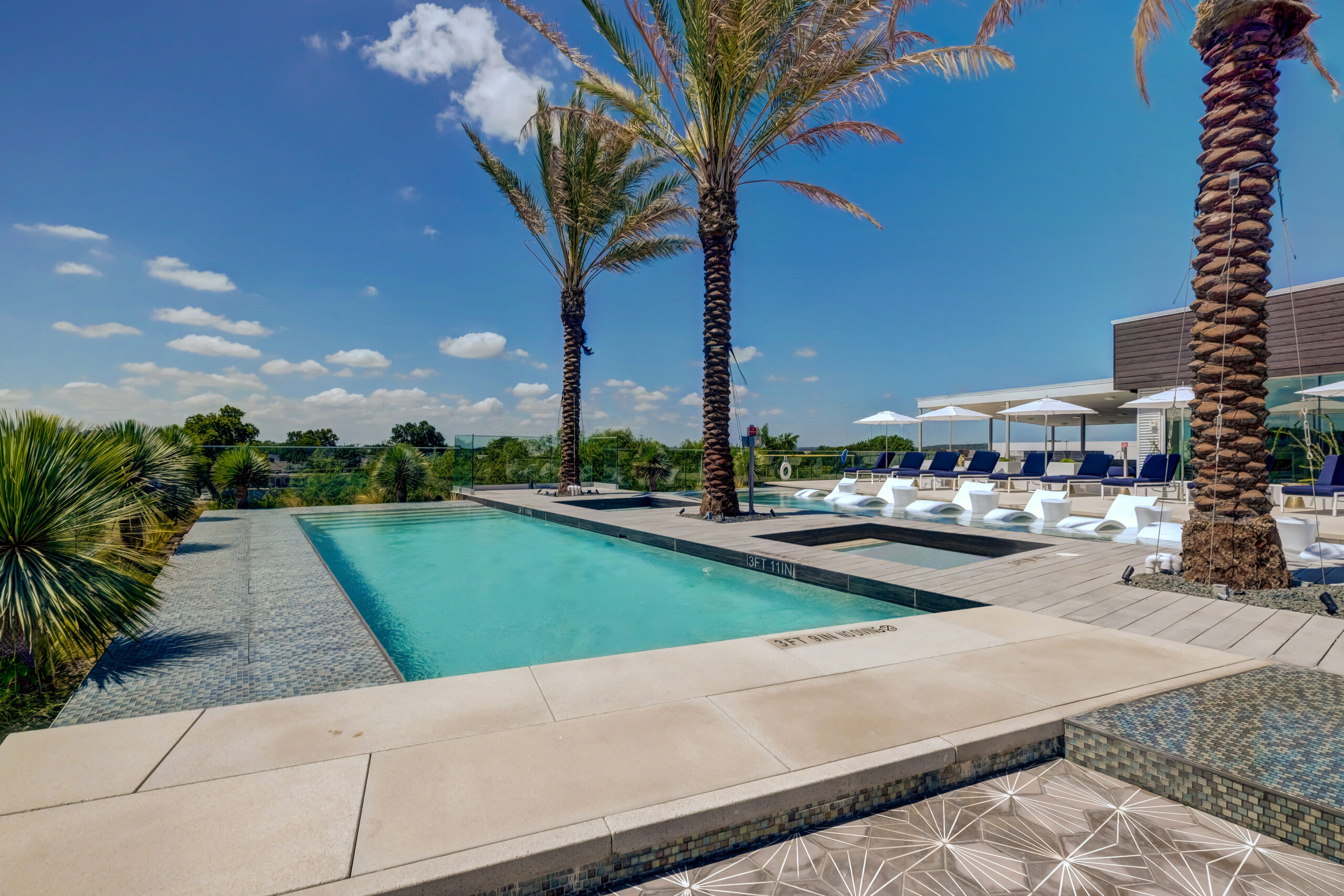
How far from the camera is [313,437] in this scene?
37.7 meters

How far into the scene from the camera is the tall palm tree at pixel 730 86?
824 cm

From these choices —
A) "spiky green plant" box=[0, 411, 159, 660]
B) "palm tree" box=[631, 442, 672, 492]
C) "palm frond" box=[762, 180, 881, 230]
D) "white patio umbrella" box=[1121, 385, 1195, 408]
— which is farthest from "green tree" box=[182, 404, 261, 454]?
"white patio umbrella" box=[1121, 385, 1195, 408]

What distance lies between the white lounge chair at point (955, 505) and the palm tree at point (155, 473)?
11088 millimetres

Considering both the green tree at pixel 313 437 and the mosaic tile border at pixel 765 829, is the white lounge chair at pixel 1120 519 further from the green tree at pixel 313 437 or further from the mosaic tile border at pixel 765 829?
the green tree at pixel 313 437

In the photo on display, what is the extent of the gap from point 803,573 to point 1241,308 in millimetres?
4062

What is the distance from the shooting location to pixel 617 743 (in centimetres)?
230

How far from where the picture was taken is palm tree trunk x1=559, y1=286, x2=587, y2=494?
569 inches

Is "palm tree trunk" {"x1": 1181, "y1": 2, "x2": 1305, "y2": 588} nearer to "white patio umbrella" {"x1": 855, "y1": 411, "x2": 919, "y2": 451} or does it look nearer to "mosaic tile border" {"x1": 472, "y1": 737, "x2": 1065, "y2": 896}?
"mosaic tile border" {"x1": 472, "y1": 737, "x2": 1065, "y2": 896}

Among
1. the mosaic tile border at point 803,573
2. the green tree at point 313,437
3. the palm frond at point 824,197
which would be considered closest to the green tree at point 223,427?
the green tree at point 313,437

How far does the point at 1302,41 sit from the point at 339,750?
8235 mm

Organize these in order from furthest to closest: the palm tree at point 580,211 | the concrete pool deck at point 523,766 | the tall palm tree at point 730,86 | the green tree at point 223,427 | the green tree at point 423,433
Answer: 1. the green tree at point 223,427
2. the green tree at point 423,433
3. the palm tree at point 580,211
4. the tall palm tree at point 730,86
5. the concrete pool deck at point 523,766

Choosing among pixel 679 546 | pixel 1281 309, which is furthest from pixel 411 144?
pixel 1281 309

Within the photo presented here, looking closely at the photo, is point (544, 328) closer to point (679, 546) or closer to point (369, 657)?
point (679, 546)

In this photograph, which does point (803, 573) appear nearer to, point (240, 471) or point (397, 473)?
point (397, 473)
